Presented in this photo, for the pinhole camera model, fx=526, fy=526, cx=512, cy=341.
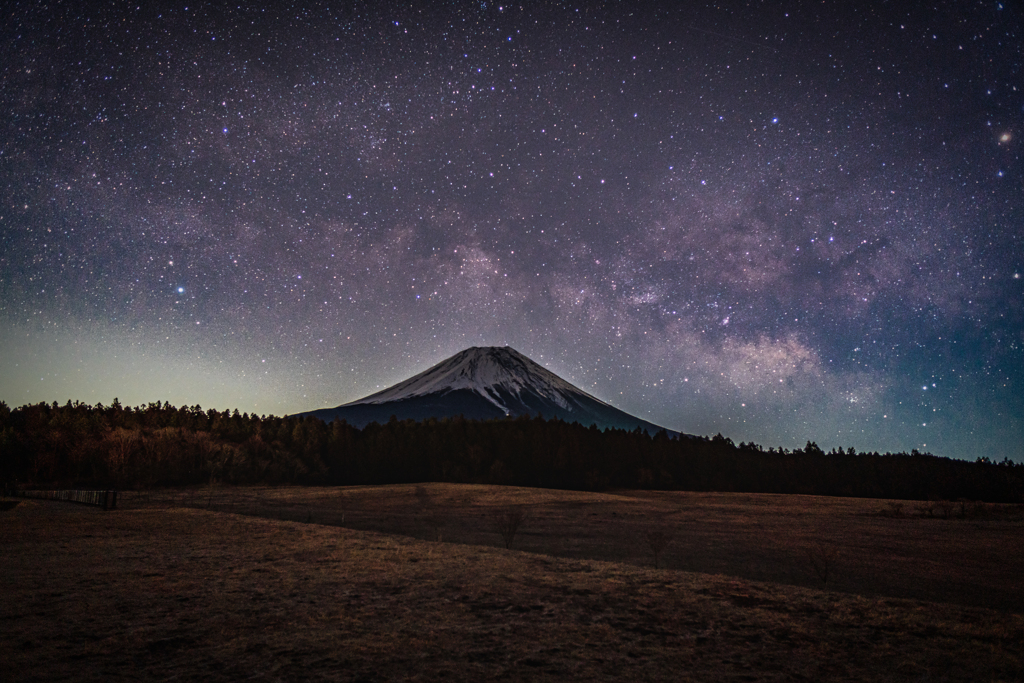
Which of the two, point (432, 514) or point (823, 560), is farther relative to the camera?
point (432, 514)

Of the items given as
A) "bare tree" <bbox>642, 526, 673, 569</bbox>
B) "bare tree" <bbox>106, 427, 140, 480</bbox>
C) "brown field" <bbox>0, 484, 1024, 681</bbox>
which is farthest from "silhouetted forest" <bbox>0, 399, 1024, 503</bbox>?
"brown field" <bbox>0, 484, 1024, 681</bbox>

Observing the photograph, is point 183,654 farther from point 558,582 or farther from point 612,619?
point 558,582

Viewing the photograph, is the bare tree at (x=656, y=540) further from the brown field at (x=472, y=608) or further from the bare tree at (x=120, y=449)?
the bare tree at (x=120, y=449)

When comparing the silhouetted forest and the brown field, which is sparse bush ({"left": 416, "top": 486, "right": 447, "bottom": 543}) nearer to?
the brown field

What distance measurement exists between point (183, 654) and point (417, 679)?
169 inches

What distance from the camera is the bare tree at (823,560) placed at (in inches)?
764

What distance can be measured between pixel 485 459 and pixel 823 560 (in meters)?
77.6

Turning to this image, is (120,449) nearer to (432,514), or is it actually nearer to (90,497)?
(90,497)

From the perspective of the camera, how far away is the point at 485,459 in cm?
9688

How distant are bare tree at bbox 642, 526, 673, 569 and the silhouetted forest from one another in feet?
191

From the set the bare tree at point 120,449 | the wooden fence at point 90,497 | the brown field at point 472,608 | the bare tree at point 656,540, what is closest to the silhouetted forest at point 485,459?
the bare tree at point 120,449

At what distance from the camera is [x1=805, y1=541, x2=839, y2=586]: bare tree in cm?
1941

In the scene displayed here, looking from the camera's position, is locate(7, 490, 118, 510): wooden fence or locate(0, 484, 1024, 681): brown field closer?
locate(0, 484, 1024, 681): brown field

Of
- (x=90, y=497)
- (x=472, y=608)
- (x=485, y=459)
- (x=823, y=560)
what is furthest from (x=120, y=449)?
(x=823, y=560)
